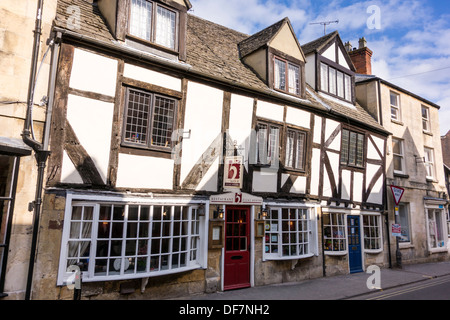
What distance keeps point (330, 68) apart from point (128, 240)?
1144 cm

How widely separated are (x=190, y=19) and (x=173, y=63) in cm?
521

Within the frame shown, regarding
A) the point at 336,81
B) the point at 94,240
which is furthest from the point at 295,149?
the point at 94,240

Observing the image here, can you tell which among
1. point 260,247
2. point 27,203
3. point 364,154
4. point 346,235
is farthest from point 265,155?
point 27,203

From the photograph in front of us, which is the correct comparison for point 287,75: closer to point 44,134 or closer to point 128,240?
point 128,240

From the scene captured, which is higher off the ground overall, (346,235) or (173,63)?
(173,63)

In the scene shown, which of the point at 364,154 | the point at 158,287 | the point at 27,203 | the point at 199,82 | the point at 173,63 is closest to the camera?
the point at 27,203

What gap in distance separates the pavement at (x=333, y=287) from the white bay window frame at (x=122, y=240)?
3.75 ft

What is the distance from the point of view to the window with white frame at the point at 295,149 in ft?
36.6

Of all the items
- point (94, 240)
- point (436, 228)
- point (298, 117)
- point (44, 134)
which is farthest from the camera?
point (436, 228)

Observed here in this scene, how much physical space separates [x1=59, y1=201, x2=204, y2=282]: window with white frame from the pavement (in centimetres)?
124

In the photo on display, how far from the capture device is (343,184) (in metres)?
12.7

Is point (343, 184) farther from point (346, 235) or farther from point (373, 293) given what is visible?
point (373, 293)

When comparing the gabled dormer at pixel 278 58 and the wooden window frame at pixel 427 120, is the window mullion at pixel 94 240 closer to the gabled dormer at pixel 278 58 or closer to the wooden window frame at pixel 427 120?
the gabled dormer at pixel 278 58

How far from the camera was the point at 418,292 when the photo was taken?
9352mm
